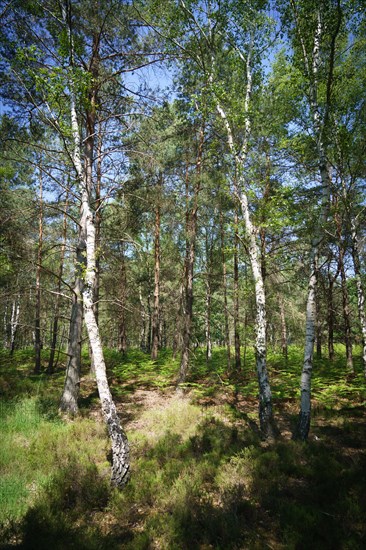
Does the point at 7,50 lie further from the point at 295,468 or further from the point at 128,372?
the point at 128,372

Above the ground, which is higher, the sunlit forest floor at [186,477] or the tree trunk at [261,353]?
the tree trunk at [261,353]

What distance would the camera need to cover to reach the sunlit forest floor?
3621mm

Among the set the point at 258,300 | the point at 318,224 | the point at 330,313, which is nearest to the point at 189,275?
the point at 258,300

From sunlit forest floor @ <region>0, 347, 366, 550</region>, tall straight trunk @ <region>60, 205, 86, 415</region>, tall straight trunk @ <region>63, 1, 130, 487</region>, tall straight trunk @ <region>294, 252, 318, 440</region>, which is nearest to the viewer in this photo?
sunlit forest floor @ <region>0, 347, 366, 550</region>

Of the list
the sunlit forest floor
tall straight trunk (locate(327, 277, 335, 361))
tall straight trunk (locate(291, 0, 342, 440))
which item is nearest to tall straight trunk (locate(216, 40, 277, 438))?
the sunlit forest floor

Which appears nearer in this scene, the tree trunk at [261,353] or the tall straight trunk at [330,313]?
the tree trunk at [261,353]

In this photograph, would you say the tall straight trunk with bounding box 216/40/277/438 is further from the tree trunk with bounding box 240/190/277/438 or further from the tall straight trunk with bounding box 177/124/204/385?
the tall straight trunk with bounding box 177/124/204/385

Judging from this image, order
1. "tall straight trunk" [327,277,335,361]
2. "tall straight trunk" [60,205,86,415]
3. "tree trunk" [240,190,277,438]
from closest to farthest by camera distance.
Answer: "tree trunk" [240,190,277,438] → "tall straight trunk" [60,205,86,415] → "tall straight trunk" [327,277,335,361]

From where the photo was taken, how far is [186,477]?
485cm

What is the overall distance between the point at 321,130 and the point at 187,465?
8.14 meters

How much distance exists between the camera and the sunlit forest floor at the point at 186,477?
11.9 feet

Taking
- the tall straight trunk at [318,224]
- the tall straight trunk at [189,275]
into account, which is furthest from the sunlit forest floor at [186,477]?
the tall straight trunk at [189,275]

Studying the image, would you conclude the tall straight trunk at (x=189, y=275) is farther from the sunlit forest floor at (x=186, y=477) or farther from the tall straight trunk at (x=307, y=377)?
the tall straight trunk at (x=307, y=377)

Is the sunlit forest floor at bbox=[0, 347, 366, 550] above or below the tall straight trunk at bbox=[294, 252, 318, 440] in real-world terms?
below
